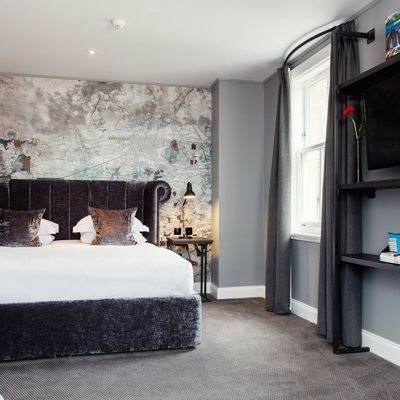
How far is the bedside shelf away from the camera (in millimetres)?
2760

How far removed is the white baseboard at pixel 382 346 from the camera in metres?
3.12

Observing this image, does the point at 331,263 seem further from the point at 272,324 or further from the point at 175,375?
the point at 175,375

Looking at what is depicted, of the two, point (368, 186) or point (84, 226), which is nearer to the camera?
point (368, 186)

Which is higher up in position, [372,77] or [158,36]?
[158,36]

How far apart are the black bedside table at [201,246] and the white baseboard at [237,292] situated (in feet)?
0.48

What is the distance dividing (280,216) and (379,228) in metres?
1.37

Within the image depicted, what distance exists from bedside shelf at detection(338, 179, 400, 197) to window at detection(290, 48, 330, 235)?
1028 millimetres

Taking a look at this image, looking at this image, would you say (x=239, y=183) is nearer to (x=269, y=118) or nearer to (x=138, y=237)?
(x=269, y=118)

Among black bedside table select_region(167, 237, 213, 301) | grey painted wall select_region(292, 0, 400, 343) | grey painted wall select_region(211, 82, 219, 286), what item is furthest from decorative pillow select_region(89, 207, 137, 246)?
grey painted wall select_region(292, 0, 400, 343)

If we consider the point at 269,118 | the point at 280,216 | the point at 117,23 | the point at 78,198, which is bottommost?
the point at 280,216

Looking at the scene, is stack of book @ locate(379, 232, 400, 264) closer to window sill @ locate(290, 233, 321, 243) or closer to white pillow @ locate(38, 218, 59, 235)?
window sill @ locate(290, 233, 321, 243)

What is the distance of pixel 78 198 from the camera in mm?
5129

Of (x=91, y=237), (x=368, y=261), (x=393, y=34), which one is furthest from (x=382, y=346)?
(x=91, y=237)

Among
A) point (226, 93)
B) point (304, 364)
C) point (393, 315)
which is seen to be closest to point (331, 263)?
point (393, 315)
